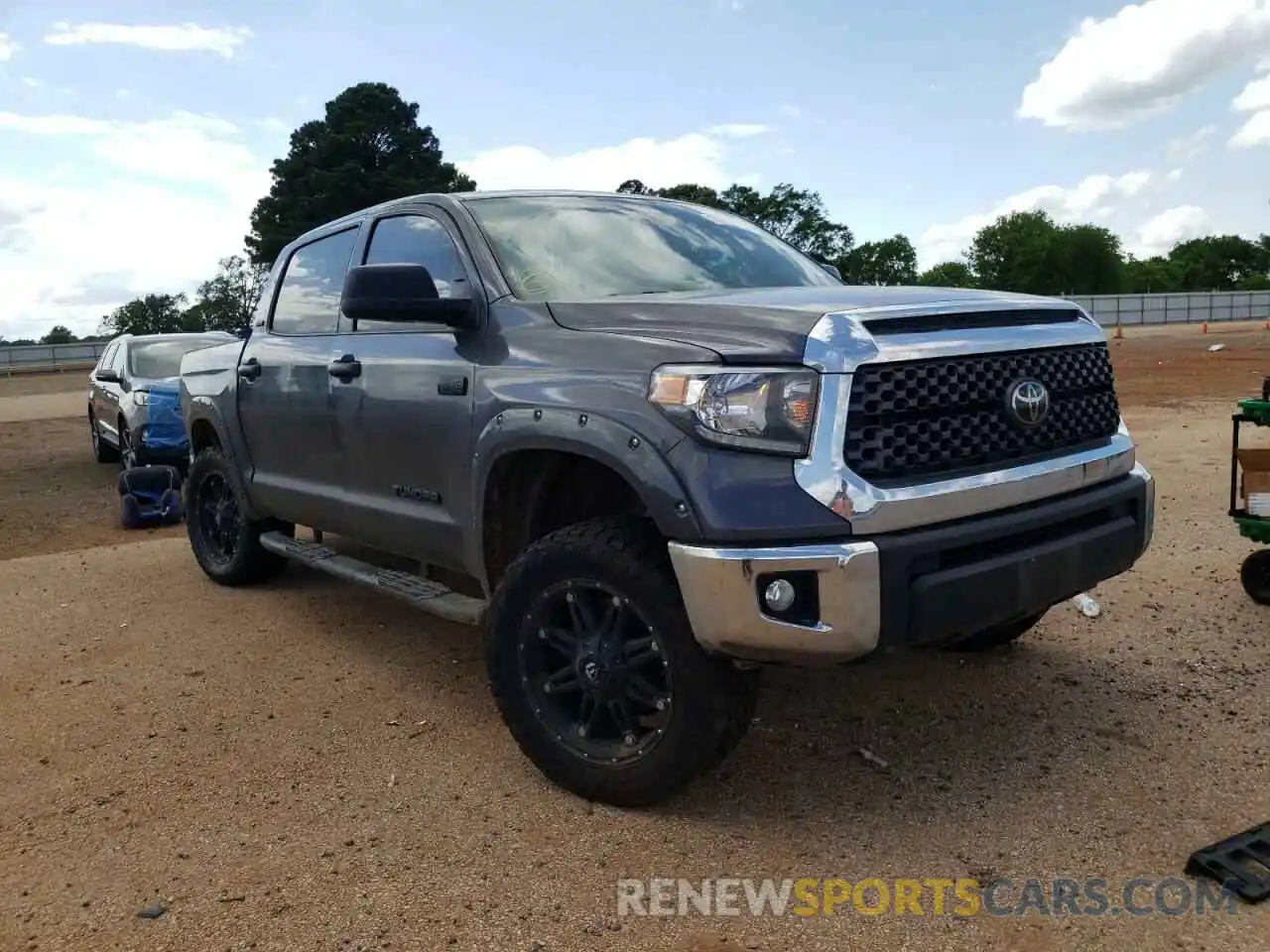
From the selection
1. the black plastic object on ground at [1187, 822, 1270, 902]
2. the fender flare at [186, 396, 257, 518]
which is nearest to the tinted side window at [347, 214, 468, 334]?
the fender flare at [186, 396, 257, 518]

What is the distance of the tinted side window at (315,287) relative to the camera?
488 centimetres

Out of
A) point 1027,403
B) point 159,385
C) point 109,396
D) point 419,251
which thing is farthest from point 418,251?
point 109,396

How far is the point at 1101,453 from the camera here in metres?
3.50

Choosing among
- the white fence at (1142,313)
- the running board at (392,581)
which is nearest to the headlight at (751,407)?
the running board at (392,581)

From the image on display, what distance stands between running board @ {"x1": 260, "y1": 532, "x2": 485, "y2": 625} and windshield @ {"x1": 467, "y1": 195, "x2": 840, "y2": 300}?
113 cm

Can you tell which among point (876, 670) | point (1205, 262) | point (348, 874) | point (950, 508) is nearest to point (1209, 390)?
point (876, 670)

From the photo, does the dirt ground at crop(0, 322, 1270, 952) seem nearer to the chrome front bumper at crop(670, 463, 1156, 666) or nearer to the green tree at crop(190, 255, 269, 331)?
the chrome front bumper at crop(670, 463, 1156, 666)

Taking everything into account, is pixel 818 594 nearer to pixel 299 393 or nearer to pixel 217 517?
pixel 299 393

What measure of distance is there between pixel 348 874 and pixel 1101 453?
2626 millimetres

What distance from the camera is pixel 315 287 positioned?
5152mm

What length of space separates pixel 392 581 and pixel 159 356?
8780 mm

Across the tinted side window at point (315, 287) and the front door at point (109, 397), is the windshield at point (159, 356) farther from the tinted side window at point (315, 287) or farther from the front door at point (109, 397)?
the tinted side window at point (315, 287)

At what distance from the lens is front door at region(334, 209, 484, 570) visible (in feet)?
12.6

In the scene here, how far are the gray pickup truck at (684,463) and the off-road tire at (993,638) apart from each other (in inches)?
0.9
